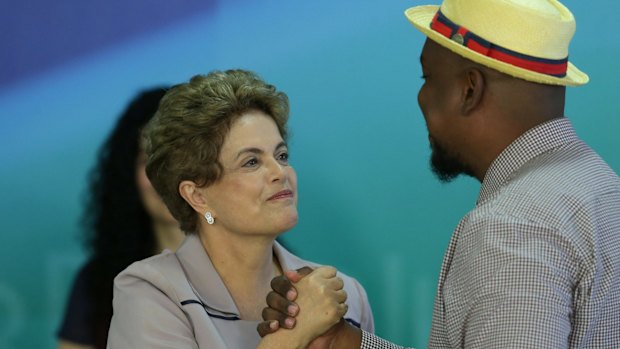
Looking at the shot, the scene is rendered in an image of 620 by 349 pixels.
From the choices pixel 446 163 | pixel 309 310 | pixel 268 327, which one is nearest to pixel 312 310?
pixel 309 310

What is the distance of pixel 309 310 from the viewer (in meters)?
2.79

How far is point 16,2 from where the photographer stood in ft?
12.7

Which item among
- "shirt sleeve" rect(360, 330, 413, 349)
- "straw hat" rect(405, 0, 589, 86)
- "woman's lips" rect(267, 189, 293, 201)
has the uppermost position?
"straw hat" rect(405, 0, 589, 86)

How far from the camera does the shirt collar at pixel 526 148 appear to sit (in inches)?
87.0

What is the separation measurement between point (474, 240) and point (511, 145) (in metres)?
0.26

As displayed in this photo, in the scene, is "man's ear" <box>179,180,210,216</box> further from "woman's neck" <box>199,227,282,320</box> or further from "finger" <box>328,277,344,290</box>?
"finger" <box>328,277,344,290</box>

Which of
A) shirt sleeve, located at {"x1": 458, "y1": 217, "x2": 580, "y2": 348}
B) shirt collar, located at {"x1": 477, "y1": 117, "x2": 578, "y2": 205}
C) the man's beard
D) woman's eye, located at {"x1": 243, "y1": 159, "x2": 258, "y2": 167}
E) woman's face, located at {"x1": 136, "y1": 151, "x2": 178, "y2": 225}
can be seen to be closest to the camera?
shirt sleeve, located at {"x1": 458, "y1": 217, "x2": 580, "y2": 348}

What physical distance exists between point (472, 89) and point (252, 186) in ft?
3.13

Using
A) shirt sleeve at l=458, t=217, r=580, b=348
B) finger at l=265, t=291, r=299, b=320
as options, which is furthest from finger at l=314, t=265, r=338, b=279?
shirt sleeve at l=458, t=217, r=580, b=348

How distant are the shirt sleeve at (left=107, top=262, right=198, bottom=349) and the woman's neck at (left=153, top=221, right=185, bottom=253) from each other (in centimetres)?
88

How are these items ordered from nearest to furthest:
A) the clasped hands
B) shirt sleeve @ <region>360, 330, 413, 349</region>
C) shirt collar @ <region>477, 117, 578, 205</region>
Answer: shirt collar @ <region>477, 117, 578, 205</region> < shirt sleeve @ <region>360, 330, 413, 349</region> < the clasped hands

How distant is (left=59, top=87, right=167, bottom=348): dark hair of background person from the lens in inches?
151

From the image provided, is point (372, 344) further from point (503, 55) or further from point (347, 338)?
point (503, 55)

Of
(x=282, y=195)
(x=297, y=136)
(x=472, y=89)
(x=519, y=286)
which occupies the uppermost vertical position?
(x=472, y=89)
